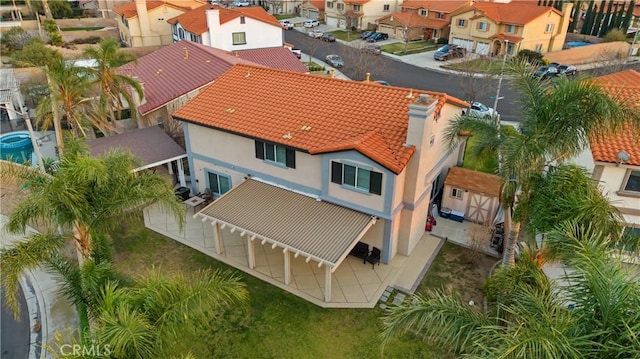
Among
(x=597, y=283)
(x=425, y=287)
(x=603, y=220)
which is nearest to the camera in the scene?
(x=597, y=283)

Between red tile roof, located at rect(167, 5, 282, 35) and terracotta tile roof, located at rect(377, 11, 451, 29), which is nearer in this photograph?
red tile roof, located at rect(167, 5, 282, 35)

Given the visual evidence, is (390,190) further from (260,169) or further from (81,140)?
(81,140)

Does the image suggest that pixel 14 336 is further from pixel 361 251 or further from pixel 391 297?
pixel 391 297

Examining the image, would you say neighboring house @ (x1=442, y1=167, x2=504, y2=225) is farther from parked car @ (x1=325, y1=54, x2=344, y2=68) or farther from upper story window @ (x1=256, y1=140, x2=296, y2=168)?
parked car @ (x1=325, y1=54, x2=344, y2=68)

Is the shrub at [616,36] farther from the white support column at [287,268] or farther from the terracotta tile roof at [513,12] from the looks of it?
the white support column at [287,268]

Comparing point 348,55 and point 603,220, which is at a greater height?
point 603,220

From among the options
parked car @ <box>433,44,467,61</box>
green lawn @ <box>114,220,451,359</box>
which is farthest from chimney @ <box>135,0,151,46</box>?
green lawn @ <box>114,220,451,359</box>

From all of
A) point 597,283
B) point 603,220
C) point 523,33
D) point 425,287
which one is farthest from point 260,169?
point 523,33
